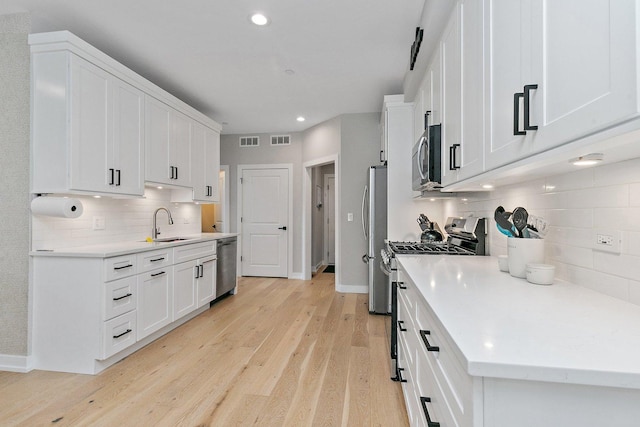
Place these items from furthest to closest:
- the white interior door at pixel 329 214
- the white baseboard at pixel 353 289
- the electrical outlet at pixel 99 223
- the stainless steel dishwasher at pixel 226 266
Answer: the white interior door at pixel 329 214 → the white baseboard at pixel 353 289 → the stainless steel dishwasher at pixel 226 266 → the electrical outlet at pixel 99 223

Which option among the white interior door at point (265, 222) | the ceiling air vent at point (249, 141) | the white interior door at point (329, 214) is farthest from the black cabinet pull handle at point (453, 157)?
the white interior door at point (329, 214)

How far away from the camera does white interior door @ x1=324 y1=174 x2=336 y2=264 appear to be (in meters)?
7.32

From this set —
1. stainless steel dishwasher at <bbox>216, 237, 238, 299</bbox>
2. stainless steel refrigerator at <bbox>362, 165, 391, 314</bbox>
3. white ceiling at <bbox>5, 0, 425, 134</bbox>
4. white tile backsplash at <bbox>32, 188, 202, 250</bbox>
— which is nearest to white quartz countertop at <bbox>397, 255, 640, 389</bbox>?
white ceiling at <bbox>5, 0, 425, 134</bbox>

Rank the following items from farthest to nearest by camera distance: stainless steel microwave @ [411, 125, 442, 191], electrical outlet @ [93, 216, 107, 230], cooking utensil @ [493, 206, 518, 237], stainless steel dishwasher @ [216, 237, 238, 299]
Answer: stainless steel dishwasher @ [216, 237, 238, 299] → electrical outlet @ [93, 216, 107, 230] → stainless steel microwave @ [411, 125, 442, 191] → cooking utensil @ [493, 206, 518, 237]

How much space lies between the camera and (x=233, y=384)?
2168 mm

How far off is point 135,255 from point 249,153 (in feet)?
11.5

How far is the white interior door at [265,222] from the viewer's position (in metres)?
5.69

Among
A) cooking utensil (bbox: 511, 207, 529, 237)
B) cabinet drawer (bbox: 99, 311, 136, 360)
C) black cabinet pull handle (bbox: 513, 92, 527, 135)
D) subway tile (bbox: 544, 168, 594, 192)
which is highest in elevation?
black cabinet pull handle (bbox: 513, 92, 527, 135)

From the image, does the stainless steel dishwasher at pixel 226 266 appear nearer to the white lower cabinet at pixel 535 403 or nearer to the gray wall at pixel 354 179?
the gray wall at pixel 354 179

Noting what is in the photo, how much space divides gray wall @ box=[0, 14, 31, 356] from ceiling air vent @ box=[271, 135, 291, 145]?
3639 millimetres

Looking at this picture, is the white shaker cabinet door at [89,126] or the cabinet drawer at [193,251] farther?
the cabinet drawer at [193,251]

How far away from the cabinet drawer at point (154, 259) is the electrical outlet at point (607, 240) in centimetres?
298

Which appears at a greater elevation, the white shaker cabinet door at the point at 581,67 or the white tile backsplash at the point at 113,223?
the white shaker cabinet door at the point at 581,67

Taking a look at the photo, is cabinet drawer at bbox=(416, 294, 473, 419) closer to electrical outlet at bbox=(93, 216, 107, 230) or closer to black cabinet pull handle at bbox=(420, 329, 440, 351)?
black cabinet pull handle at bbox=(420, 329, 440, 351)
